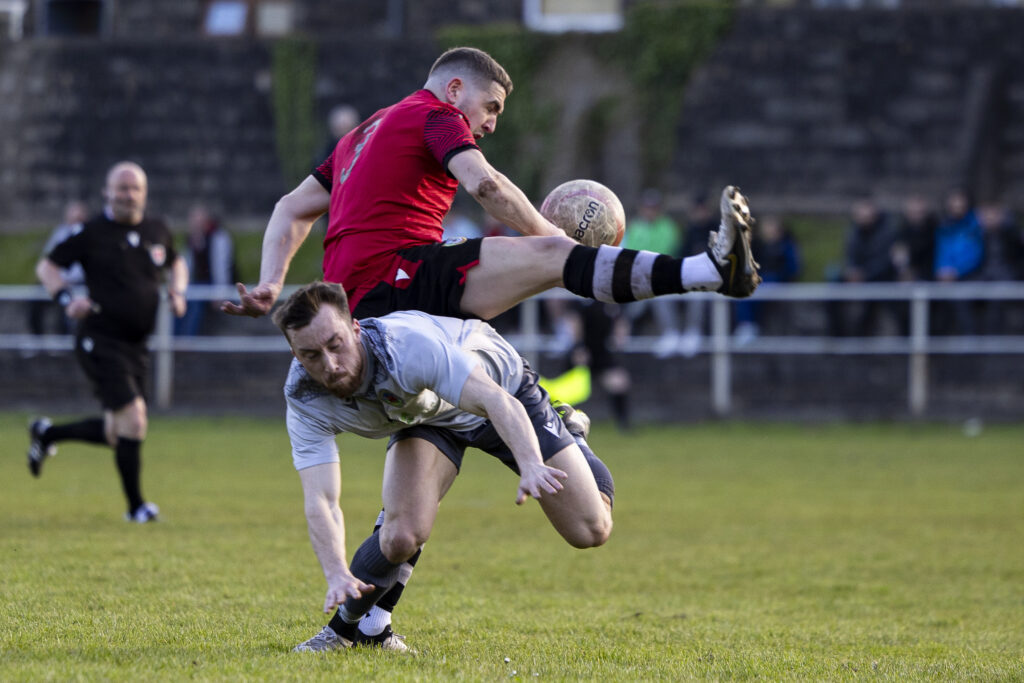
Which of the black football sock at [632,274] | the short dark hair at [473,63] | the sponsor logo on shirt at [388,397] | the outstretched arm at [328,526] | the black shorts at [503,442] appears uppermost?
the short dark hair at [473,63]

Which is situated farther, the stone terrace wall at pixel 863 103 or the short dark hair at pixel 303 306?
the stone terrace wall at pixel 863 103

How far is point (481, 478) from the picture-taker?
13367 millimetres

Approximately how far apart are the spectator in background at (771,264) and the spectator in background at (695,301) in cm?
54

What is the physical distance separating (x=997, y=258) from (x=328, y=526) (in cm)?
1475

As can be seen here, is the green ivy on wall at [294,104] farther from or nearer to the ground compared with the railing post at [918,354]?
farther from the ground

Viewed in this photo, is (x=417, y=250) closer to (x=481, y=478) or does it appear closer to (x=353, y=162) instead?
(x=353, y=162)

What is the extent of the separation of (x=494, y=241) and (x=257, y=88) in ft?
68.6

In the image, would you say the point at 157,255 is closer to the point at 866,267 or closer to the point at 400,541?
the point at 400,541

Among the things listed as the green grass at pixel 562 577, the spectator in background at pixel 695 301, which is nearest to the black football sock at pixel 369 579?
the green grass at pixel 562 577

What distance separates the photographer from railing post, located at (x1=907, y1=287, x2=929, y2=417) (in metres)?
17.7

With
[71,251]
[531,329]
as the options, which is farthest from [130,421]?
[531,329]

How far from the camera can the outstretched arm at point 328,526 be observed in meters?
4.96

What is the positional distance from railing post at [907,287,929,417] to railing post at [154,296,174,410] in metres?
9.79

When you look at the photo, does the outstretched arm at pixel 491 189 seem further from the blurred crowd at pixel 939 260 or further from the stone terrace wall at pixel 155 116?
the stone terrace wall at pixel 155 116
